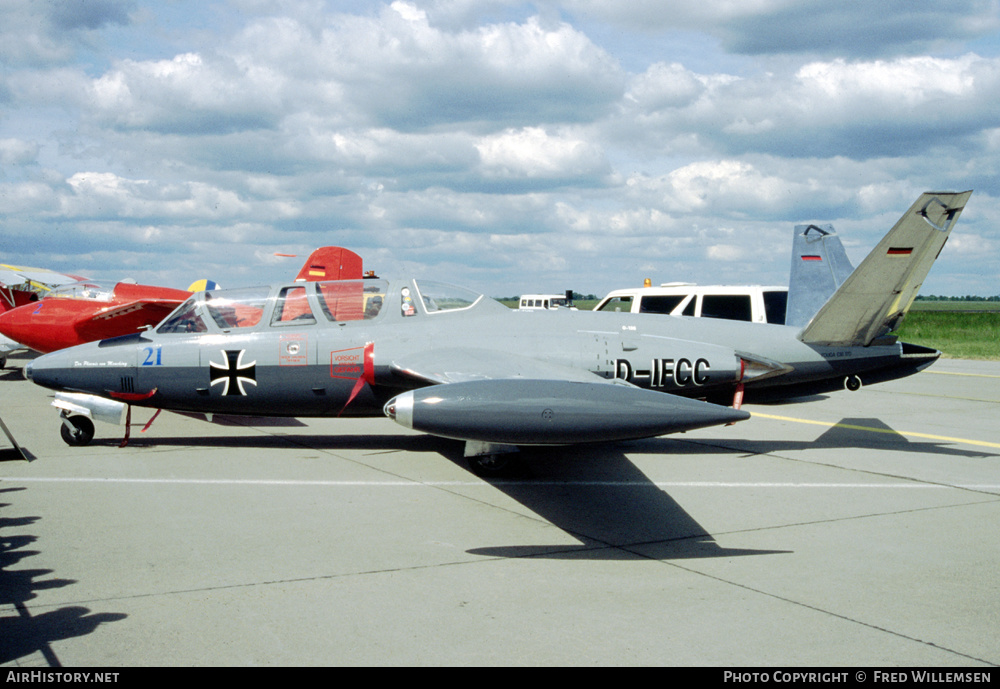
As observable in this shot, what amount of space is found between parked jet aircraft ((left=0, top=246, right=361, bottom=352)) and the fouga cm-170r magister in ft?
23.8

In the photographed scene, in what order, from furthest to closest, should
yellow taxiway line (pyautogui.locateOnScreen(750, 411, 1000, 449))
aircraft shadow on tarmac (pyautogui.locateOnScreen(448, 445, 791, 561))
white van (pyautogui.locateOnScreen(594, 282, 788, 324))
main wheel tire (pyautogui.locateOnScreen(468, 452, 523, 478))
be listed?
white van (pyautogui.locateOnScreen(594, 282, 788, 324)), yellow taxiway line (pyautogui.locateOnScreen(750, 411, 1000, 449)), main wheel tire (pyautogui.locateOnScreen(468, 452, 523, 478)), aircraft shadow on tarmac (pyautogui.locateOnScreen(448, 445, 791, 561))

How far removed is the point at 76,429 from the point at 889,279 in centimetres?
1043

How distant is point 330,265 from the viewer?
21672 mm

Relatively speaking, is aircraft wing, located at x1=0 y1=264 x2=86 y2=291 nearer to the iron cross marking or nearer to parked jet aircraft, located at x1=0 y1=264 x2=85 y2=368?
parked jet aircraft, located at x1=0 y1=264 x2=85 y2=368

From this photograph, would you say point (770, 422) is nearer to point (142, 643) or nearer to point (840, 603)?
point (840, 603)

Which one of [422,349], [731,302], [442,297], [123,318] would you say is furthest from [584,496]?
[123,318]

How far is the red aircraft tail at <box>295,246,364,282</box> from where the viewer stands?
21375 millimetres

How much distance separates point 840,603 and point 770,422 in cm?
886

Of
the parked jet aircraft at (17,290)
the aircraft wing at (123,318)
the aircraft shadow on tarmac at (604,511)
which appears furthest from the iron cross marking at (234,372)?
the parked jet aircraft at (17,290)

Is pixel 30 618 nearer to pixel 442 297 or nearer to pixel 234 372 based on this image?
pixel 234 372

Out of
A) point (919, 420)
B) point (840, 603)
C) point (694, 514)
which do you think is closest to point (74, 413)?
point (694, 514)

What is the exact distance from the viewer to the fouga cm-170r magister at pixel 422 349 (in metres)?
9.08

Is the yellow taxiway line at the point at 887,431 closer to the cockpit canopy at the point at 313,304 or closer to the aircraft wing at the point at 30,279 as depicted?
the cockpit canopy at the point at 313,304

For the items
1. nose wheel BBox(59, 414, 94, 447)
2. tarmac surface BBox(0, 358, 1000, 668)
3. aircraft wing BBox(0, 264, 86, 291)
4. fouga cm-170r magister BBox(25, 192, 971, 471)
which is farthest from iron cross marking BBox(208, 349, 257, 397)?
aircraft wing BBox(0, 264, 86, 291)
